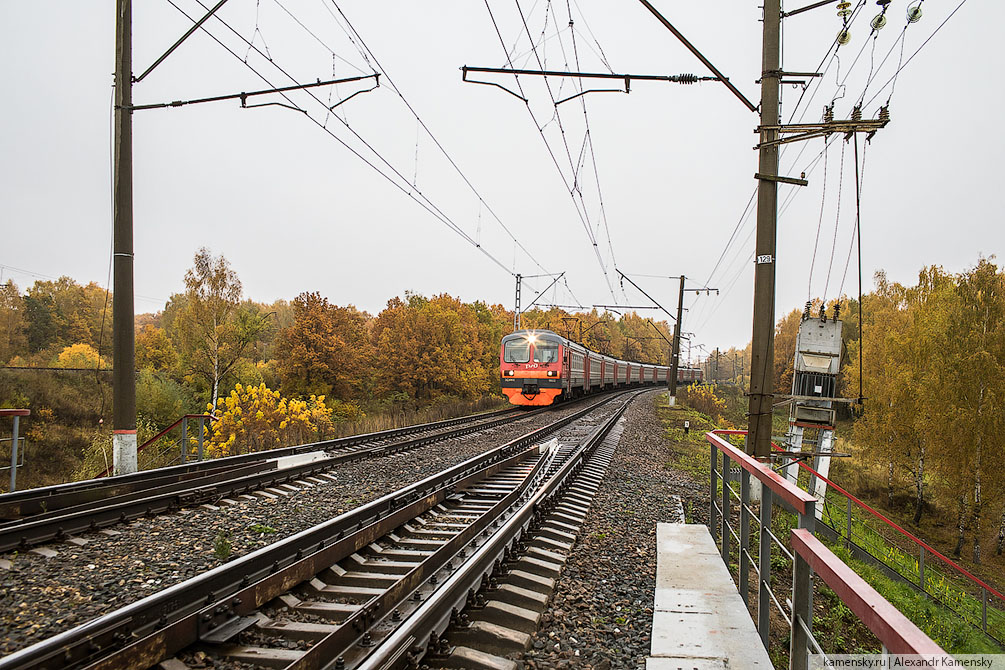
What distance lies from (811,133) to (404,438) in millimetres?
9716

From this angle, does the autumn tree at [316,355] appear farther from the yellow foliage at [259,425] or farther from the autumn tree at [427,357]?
the yellow foliage at [259,425]

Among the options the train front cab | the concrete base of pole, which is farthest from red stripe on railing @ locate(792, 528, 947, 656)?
the train front cab

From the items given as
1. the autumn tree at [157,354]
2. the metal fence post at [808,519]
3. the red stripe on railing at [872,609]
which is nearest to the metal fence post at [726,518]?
the metal fence post at [808,519]

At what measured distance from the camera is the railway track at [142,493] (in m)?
5.32

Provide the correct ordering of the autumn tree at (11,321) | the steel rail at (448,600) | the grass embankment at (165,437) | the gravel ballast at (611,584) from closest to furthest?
the steel rail at (448,600), the gravel ballast at (611,584), the grass embankment at (165,437), the autumn tree at (11,321)

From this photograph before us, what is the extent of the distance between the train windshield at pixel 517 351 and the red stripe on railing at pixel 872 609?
22.2m

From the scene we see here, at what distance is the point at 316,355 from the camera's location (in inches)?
1167

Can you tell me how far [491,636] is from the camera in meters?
3.64

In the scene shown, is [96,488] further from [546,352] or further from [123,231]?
[546,352]

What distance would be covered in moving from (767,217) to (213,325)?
3372 cm

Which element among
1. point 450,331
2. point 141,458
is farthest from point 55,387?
point 450,331

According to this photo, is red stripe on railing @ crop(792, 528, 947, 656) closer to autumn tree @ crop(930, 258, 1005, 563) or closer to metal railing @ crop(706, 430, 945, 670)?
metal railing @ crop(706, 430, 945, 670)

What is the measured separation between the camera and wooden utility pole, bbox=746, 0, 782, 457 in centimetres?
759

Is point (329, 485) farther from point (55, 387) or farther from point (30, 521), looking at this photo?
point (55, 387)
